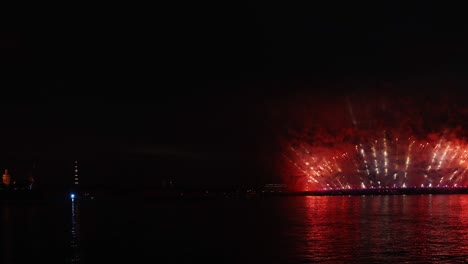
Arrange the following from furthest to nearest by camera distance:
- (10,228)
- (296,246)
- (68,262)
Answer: (10,228) → (296,246) → (68,262)

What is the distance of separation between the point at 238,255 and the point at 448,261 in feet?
37.7

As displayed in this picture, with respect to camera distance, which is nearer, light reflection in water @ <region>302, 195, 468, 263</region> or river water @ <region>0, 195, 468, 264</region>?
light reflection in water @ <region>302, 195, 468, 263</region>

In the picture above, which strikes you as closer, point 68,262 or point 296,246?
point 68,262

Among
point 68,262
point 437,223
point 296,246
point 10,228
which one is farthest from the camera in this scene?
point 10,228

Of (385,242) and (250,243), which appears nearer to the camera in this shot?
(385,242)

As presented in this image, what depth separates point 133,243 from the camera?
47.9m

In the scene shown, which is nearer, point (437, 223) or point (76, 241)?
point (76, 241)

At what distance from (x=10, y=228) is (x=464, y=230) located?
41.6m

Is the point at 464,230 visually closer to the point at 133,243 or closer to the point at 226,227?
the point at 226,227

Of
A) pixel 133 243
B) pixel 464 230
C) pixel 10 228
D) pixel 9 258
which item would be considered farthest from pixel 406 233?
pixel 10 228

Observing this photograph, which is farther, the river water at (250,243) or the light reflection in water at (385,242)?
the river water at (250,243)

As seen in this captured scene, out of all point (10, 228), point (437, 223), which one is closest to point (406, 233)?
point (437, 223)

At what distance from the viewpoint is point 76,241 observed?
50.9 m

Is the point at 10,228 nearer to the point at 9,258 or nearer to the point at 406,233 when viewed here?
the point at 9,258
